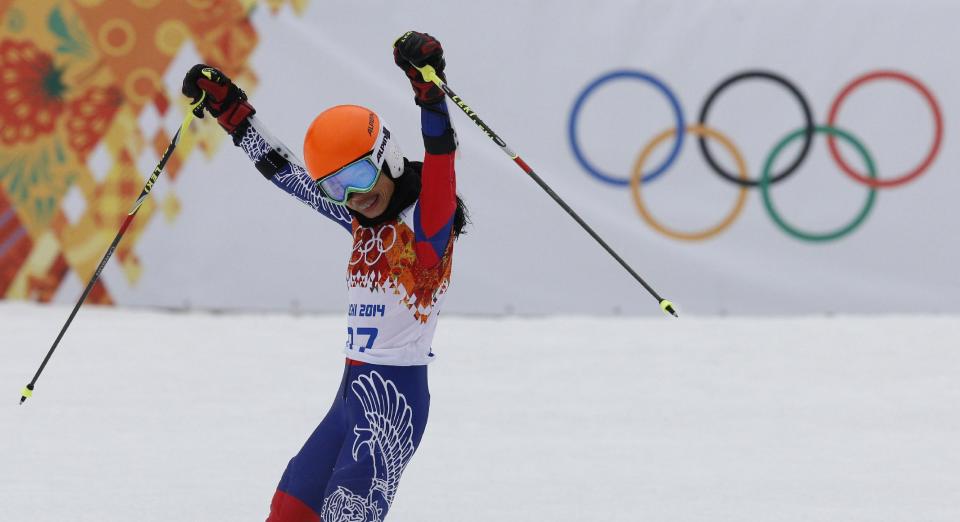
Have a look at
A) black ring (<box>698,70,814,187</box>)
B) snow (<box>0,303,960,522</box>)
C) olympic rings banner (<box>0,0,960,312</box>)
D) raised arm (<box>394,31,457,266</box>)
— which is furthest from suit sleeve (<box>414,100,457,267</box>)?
black ring (<box>698,70,814,187</box>)

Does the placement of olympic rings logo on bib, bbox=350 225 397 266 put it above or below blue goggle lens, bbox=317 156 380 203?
below

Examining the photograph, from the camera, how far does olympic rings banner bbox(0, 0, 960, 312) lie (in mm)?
7074

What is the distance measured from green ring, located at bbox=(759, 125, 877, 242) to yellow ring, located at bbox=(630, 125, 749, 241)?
0.43ft

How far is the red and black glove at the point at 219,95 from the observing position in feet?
10.4

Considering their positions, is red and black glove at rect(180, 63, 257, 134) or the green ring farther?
the green ring

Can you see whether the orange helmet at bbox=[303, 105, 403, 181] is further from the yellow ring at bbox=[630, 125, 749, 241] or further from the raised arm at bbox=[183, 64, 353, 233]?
the yellow ring at bbox=[630, 125, 749, 241]

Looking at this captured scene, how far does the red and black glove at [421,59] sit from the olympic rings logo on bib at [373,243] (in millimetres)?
345

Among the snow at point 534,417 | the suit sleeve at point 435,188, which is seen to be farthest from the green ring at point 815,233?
the suit sleeve at point 435,188

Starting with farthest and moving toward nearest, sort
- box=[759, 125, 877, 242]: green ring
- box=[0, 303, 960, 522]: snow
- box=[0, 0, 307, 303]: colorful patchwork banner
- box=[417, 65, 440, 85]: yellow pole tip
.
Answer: box=[0, 0, 307, 303]: colorful patchwork banner
box=[759, 125, 877, 242]: green ring
box=[0, 303, 960, 522]: snow
box=[417, 65, 440, 85]: yellow pole tip

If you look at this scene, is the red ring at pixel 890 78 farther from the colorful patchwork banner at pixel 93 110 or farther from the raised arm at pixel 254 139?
the raised arm at pixel 254 139

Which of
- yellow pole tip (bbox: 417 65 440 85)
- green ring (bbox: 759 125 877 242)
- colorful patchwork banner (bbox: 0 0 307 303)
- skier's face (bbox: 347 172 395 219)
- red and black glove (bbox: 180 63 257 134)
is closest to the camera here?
yellow pole tip (bbox: 417 65 440 85)

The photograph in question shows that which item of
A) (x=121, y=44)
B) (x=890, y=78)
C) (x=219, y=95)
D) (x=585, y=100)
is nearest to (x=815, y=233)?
(x=890, y=78)

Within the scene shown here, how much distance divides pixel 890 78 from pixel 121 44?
16.1ft

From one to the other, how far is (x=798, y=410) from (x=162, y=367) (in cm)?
325
